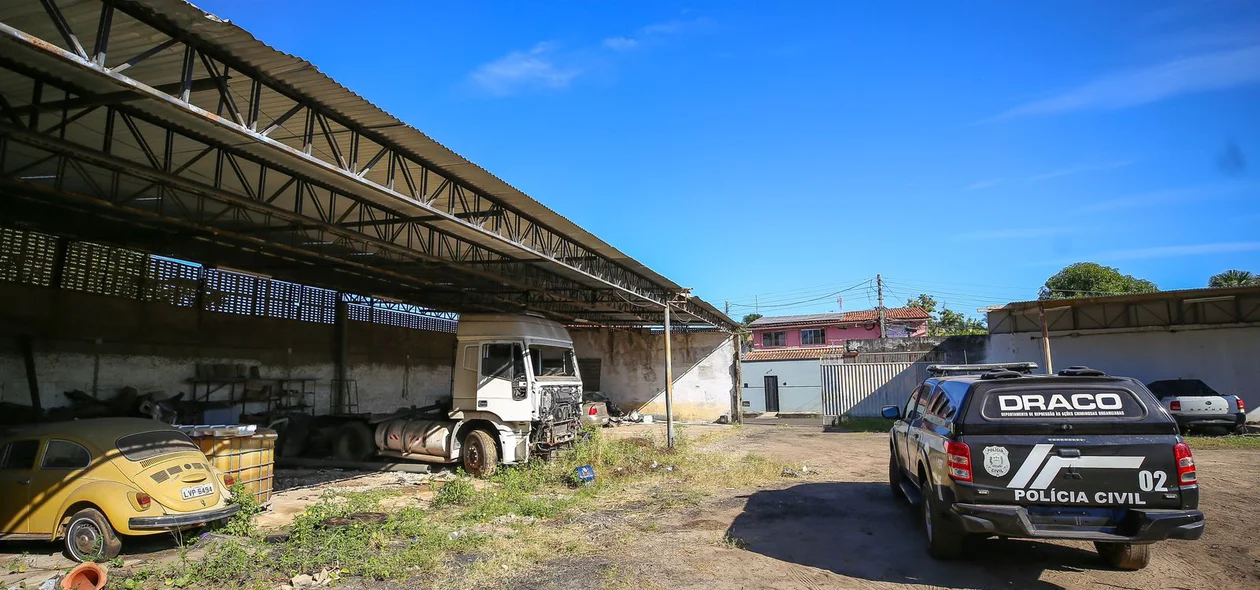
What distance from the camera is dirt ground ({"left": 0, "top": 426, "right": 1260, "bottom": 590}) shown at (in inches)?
215

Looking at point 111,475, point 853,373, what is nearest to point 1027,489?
point 111,475

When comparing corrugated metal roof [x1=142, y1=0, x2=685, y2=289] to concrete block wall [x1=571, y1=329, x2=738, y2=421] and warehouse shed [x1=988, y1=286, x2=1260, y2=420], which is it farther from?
warehouse shed [x1=988, y1=286, x2=1260, y2=420]

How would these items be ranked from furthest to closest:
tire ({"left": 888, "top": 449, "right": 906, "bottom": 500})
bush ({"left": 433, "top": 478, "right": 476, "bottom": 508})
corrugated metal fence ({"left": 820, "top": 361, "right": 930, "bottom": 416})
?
corrugated metal fence ({"left": 820, "top": 361, "right": 930, "bottom": 416})
bush ({"left": 433, "top": 478, "right": 476, "bottom": 508})
tire ({"left": 888, "top": 449, "right": 906, "bottom": 500})

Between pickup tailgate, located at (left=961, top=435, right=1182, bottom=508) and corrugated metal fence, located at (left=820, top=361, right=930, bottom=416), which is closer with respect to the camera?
pickup tailgate, located at (left=961, top=435, right=1182, bottom=508)

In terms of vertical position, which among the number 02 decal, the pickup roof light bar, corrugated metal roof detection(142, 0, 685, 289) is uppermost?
corrugated metal roof detection(142, 0, 685, 289)

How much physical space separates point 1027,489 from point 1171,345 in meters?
19.6

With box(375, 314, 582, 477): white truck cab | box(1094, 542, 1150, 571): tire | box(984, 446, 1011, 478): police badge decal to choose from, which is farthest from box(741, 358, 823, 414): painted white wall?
box(984, 446, 1011, 478): police badge decal

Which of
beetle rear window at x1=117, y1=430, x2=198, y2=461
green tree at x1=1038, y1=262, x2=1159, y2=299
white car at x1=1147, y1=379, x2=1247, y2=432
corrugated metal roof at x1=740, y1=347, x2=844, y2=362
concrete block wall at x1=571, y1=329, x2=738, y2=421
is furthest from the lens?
green tree at x1=1038, y1=262, x2=1159, y2=299

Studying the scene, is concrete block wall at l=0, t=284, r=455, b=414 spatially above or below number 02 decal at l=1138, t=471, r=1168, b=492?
above

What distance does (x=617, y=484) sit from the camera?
34.6 ft

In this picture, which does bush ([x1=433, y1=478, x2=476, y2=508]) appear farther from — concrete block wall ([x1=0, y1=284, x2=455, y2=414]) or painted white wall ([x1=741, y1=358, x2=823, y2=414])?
painted white wall ([x1=741, y1=358, x2=823, y2=414])

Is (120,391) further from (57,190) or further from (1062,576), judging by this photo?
(1062,576)

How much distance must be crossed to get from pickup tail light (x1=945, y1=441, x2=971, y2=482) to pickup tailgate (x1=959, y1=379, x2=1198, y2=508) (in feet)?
0.15

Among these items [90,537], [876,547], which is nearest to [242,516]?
[90,537]
